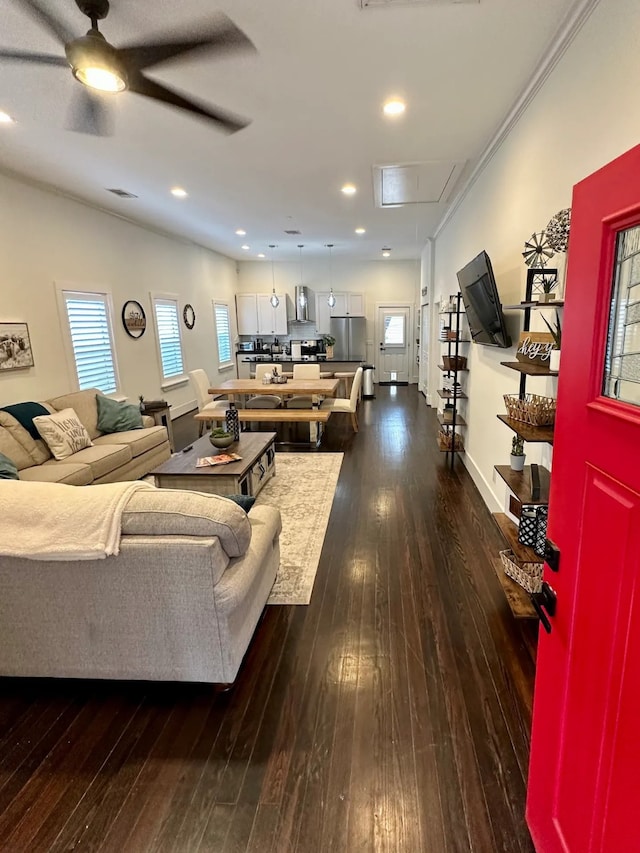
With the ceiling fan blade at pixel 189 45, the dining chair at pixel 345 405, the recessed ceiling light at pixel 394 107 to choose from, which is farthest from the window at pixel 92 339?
the recessed ceiling light at pixel 394 107

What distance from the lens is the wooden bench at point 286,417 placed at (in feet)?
18.4

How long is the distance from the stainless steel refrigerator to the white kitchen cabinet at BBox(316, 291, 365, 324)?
0.62 ft

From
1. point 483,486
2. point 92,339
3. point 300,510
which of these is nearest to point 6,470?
point 300,510

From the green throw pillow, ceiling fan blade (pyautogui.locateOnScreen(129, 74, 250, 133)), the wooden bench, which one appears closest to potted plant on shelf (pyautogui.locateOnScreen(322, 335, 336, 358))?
the wooden bench

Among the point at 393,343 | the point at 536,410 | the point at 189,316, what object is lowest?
the point at 536,410

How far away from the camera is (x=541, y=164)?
8.64 feet

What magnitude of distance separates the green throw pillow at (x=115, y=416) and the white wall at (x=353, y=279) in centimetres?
686

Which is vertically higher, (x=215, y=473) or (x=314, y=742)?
(x=215, y=473)

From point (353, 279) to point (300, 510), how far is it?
334 inches

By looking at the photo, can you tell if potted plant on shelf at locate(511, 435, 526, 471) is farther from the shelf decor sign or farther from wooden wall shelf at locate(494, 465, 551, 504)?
the shelf decor sign

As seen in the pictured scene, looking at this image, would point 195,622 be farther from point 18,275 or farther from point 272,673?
point 18,275

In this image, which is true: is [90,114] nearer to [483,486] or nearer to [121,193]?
[121,193]

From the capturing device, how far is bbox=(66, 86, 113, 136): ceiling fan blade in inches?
108

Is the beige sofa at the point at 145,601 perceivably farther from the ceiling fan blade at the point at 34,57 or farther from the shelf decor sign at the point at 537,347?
the ceiling fan blade at the point at 34,57
